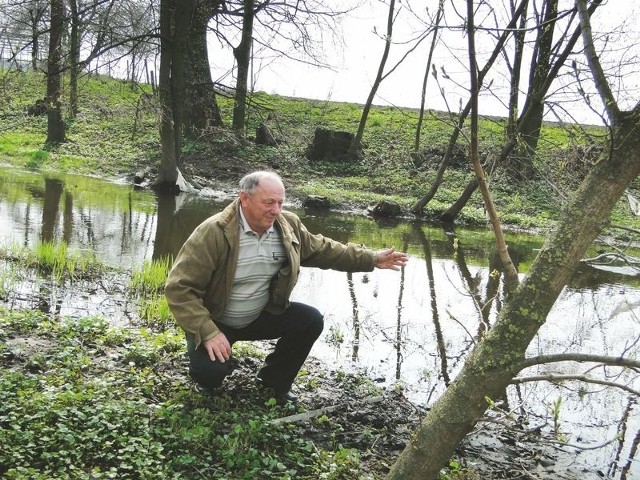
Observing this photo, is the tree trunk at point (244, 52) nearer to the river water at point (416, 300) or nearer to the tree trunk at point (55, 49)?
the river water at point (416, 300)

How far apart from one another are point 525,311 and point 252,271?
200 centimetres

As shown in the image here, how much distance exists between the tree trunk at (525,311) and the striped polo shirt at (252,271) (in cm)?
165

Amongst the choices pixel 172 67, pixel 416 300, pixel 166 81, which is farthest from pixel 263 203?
pixel 166 81

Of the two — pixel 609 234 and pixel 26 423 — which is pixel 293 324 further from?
pixel 609 234

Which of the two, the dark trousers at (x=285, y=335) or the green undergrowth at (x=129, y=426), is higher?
the dark trousers at (x=285, y=335)

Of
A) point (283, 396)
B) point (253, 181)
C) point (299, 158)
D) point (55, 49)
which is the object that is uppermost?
point (55, 49)

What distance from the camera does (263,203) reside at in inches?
157

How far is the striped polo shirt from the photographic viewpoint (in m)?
4.08

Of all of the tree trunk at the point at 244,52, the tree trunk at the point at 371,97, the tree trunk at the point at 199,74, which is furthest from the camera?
the tree trunk at the point at 371,97

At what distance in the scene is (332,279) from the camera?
8.93 metres

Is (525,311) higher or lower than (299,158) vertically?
lower

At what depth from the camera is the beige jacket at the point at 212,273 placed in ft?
12.5

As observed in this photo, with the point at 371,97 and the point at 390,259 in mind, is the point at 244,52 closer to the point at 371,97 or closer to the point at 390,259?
the point at 371,97

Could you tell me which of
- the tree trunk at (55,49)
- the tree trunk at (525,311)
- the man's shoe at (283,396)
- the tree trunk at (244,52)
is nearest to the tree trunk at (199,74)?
the tree trunk at (244,52)
